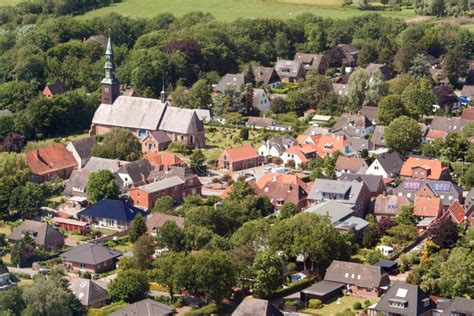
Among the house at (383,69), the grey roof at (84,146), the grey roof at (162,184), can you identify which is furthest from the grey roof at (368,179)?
the house at (383,69)

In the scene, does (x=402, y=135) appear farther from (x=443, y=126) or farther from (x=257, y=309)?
(x=257, y=309)

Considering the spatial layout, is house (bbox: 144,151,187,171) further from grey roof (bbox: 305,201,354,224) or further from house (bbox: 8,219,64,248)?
house (bbox: 8,219,64,248)

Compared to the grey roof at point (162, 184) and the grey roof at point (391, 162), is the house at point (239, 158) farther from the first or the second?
the grey roof at point (391, 162)

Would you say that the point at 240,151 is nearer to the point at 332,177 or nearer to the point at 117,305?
the point at 332,177

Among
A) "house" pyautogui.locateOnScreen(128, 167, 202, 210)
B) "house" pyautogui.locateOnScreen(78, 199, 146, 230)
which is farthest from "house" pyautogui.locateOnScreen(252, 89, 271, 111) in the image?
"house" pyautogui.locateOnScreen(78, 199, 146, 230)

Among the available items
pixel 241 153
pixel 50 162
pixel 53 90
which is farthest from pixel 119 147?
pixel 53 90

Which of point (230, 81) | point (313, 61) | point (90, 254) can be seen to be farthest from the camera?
point (313, 61)

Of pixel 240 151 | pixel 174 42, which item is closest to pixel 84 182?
pixel 240 151
